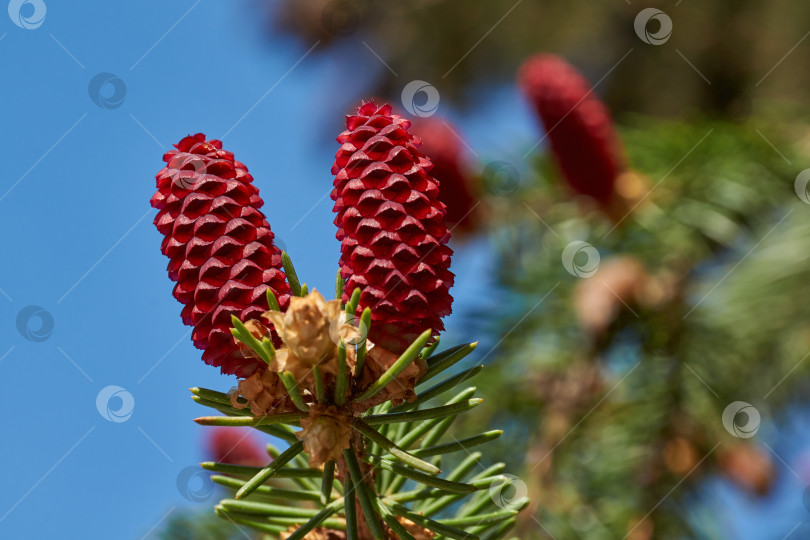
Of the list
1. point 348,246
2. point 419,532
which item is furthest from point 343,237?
point 419,532

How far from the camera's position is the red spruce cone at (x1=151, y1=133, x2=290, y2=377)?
597mm

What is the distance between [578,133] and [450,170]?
0.24 m

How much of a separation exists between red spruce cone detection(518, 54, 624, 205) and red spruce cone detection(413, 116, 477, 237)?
168 millimetres

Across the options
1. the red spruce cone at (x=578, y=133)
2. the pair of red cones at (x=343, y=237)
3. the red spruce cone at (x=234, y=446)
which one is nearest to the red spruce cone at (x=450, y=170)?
the red spruce cone at (x=578, y=133)

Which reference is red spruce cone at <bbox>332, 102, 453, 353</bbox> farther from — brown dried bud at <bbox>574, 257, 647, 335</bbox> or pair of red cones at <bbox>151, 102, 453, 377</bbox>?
brown dried bud at <bbox>574, 257, 647, 335</bbox>

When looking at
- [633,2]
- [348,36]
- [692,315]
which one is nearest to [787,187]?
[692,315]

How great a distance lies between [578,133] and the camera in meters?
1.27

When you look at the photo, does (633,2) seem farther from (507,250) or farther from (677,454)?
(677,454)

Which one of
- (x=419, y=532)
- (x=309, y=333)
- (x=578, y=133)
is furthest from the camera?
(x=578, y=133)

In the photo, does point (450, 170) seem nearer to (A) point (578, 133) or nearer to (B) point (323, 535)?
(A) point (578, 133)

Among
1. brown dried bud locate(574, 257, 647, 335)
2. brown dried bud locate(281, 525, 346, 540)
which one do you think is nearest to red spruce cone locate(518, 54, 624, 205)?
brown dried bud locate(574, 257, 647, 335)

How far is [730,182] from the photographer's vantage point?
4.17 feet

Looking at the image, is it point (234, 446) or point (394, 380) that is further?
point (234, 446)

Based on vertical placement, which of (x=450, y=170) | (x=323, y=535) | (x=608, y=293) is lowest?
(x=323, y=535)
